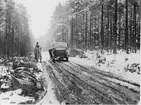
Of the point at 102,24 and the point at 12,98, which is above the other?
the point at 102,24

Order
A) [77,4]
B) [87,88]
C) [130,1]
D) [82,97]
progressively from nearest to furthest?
[82,97] < [87,88] < [130,1] < [77,4]

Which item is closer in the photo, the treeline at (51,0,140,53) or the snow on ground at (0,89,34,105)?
the snow on ground at (0,89,34,105)

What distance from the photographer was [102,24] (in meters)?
29.0

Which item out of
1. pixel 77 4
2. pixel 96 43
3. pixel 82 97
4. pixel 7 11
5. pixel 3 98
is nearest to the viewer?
pixel 82 97

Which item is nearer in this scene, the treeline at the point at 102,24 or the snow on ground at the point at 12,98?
the snow on ground at the point at 12,98

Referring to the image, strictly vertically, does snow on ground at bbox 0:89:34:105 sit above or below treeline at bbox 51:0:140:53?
below

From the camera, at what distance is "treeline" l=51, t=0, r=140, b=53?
2792 centimetres

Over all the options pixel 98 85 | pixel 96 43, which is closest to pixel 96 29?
pixel 96 43

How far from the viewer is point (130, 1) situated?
26.5 m

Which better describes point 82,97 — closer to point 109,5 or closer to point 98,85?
point 98,85

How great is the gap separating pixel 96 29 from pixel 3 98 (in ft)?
129

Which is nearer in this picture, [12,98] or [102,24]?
[12,98]

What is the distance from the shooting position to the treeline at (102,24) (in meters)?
27.9

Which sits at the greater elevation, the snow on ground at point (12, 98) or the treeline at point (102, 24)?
the treeline at point (102, 24)
